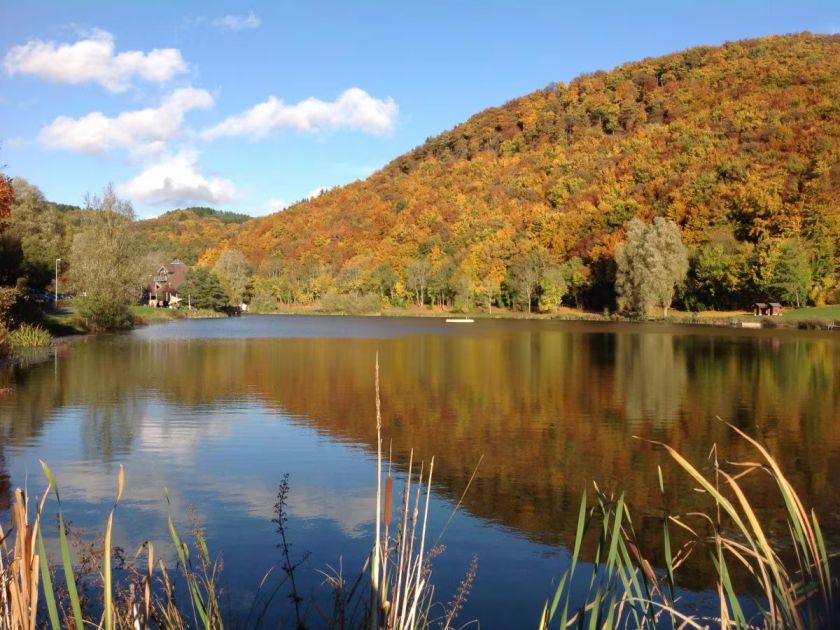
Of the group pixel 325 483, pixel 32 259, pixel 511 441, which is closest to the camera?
pixel 325 483

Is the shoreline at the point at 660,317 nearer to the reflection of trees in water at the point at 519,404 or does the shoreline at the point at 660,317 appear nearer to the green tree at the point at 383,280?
the green tree at the point at 383,280

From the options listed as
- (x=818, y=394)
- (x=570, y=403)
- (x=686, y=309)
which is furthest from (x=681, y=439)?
(x=686, y=309)

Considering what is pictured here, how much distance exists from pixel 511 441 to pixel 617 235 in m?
71.4

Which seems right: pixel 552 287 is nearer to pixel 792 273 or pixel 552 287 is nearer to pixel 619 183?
pixel 619 183

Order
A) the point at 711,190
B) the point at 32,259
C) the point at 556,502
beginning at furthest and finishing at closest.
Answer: the point at 711,190, the point at 32,259, the point at 556,502

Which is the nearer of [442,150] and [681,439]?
[681,439]

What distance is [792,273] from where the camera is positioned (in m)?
58.2

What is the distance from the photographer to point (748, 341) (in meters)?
37.2

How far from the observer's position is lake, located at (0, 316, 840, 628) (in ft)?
23.8

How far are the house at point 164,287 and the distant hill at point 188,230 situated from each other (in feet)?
83.5

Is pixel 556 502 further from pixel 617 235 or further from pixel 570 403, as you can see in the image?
pixel 617 235

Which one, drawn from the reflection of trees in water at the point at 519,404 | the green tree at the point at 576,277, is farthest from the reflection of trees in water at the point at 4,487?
the green tree at the point at 576,277

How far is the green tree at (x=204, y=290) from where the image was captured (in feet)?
252

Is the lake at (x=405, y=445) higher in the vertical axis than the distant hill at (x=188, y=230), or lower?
lower
